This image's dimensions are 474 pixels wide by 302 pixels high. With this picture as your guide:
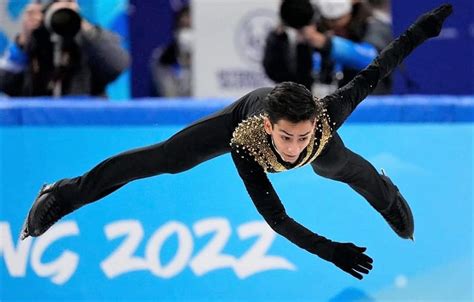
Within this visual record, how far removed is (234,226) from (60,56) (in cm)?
152

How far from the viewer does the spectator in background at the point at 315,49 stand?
5.45 metres

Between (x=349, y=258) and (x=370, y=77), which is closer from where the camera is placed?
(x=349, y=258)

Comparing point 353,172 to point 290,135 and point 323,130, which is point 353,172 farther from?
point 290,135

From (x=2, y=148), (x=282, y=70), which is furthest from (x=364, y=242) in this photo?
(x=2, y=148)

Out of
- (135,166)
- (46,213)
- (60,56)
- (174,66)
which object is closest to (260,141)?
(135,166)

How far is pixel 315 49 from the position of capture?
216 inches

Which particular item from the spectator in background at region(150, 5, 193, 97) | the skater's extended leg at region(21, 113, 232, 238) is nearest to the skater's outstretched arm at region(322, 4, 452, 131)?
the skater's extended leg at region(21, 113, 232, 238)

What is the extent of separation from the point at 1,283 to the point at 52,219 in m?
0.79

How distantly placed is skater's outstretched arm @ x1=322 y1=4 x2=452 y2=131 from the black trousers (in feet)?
0.46

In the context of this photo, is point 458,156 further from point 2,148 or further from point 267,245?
point 2,148

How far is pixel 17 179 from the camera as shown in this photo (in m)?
4.99

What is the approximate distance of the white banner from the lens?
612cm

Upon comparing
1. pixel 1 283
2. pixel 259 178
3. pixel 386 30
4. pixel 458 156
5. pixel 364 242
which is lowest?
pixel 1 283

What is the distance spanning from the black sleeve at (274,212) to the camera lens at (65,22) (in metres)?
2.03
